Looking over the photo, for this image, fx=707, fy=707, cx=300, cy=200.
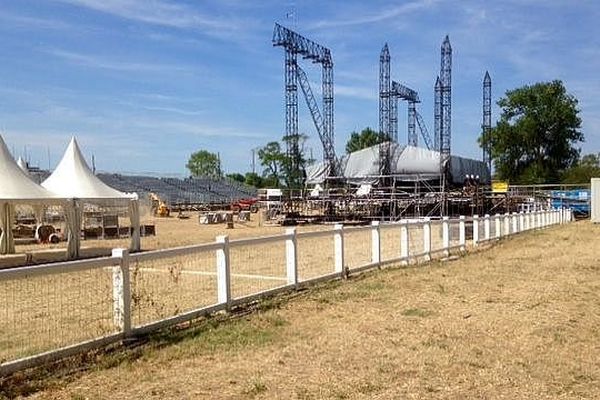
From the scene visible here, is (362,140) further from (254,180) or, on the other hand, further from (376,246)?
(376,246)

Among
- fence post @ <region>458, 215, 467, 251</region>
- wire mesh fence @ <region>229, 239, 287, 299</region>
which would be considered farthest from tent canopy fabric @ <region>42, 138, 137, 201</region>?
fence post @ <region>458, 215, 467, 251</region>

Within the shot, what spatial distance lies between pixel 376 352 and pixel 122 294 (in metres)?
2.95

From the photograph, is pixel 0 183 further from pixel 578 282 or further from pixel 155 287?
pixel 578 282

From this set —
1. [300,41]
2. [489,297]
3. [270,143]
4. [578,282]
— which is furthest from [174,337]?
[270,143]

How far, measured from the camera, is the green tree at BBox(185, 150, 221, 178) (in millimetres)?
161500

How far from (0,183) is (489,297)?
1663 cm

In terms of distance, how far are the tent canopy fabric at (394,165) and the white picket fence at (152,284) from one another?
4931 cm

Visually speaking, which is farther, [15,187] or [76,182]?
[76,182]

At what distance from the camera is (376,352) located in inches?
301

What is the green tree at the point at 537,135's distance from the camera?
10975 cm

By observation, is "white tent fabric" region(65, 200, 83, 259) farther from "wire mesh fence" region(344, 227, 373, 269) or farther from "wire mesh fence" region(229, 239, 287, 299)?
"wire mesh fence" region(344, 227, 373, 269)

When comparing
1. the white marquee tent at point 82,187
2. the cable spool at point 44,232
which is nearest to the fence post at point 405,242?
the white marquee tent at point 82,187

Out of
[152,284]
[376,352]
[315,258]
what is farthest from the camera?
[315,258]

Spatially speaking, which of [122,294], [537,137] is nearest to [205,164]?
[537,137]
